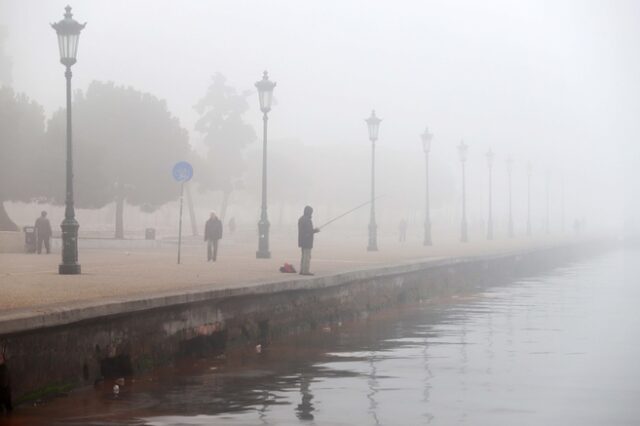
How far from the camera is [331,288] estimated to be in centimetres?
2844

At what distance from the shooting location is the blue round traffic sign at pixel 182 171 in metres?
34.8

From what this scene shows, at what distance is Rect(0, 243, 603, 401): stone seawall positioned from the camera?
1555 cm

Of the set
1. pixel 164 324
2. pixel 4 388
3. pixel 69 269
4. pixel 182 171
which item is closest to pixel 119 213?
pixel 182 171

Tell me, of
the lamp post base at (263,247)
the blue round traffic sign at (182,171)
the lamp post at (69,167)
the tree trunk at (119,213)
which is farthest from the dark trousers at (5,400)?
the tree trunk at (119,213)

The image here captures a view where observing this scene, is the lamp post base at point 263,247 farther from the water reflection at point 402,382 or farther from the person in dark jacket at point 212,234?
the water reflection at point 402,382

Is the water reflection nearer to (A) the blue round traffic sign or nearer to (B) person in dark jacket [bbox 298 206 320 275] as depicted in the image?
(B) person in dark jacket [bbox 298 206 320 275]

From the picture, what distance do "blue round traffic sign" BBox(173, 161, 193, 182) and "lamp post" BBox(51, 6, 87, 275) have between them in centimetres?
535

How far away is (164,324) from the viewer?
63.6ft

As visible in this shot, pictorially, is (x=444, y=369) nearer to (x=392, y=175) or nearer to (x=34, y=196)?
(x=34, y=196)

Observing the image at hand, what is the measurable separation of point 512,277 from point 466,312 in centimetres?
2307

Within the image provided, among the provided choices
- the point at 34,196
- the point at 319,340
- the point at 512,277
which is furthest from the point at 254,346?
the point at 34,196

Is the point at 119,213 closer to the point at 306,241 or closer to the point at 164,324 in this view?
the point at 306,241

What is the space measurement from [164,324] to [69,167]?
11.0 metres

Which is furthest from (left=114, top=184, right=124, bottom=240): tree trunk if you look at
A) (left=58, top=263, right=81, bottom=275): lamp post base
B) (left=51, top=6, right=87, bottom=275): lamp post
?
(left=58, top=263, right=81, bottom=275): lamp post base
